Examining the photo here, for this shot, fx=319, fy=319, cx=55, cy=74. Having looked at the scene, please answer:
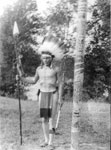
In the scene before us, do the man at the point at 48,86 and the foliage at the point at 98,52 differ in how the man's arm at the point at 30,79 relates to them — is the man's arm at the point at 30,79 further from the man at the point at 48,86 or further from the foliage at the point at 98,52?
the foliage at the point at 98,52

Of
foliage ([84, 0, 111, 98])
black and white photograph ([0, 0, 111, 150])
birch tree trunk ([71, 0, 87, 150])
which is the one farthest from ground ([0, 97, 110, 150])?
birch tree trunk ([71, 0, 87, 150])

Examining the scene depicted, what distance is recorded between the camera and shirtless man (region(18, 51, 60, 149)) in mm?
5323

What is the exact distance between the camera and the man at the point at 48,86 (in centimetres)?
532

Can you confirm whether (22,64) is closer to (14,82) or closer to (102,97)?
(14,82)

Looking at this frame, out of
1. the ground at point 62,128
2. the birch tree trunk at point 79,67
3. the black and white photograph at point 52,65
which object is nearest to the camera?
the birch tree trunk at point 79,67

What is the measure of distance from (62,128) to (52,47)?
1687 mm

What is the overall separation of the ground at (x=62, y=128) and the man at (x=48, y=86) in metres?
0.37

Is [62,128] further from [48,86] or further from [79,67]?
[79,67]

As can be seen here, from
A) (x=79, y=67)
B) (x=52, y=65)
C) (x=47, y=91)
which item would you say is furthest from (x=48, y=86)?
(x=79, y=67)

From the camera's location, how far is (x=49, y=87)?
5355 millimetres

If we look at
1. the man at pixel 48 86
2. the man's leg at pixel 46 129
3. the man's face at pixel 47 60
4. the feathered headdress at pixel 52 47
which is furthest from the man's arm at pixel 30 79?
the man's leg at pixel 46 129

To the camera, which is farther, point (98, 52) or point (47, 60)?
point (98, 52)

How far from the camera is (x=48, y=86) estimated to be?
535 centimetres

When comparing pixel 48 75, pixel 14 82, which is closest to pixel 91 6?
pixel 48 75
